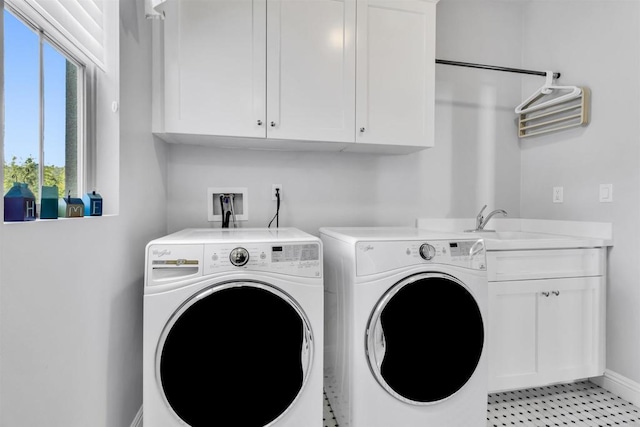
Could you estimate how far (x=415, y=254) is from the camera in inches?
57.0

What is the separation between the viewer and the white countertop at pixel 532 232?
183 centimetres

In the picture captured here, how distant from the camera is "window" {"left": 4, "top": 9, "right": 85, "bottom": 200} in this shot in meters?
0.88

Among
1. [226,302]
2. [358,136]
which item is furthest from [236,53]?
[226,302]

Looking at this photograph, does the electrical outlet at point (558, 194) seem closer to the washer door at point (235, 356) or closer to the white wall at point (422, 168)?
the white wall at point (422, 168)

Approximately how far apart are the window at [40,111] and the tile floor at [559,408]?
1587 mm

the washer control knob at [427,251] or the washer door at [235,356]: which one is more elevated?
the washer control knob at [427,251]

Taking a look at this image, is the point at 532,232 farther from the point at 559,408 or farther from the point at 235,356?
the point at 235,356

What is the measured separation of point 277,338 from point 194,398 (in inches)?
14.2

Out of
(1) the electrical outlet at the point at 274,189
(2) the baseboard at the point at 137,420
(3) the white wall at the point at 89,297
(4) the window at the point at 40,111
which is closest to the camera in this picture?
(3) the white wall at the point at 89,297

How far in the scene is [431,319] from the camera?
143cm

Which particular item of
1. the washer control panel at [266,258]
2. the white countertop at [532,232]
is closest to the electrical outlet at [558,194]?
the white countertop at [532,232]

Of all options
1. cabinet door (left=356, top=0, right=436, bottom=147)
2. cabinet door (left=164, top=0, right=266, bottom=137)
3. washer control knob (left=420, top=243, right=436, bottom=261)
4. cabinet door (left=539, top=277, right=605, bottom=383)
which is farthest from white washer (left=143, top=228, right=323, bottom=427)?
cabinet door (left=539, top=277, right=605, bottom=383)

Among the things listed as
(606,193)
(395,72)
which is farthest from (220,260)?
(606,193)

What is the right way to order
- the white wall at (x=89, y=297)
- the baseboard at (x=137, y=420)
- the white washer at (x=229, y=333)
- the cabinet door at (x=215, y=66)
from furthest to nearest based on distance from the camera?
the cabinet door at (x=215, y=66)
the baseboard at (x=137, y=420)
the white washer at (x=229, y=333)
the white wall at (x=89, y=297)
